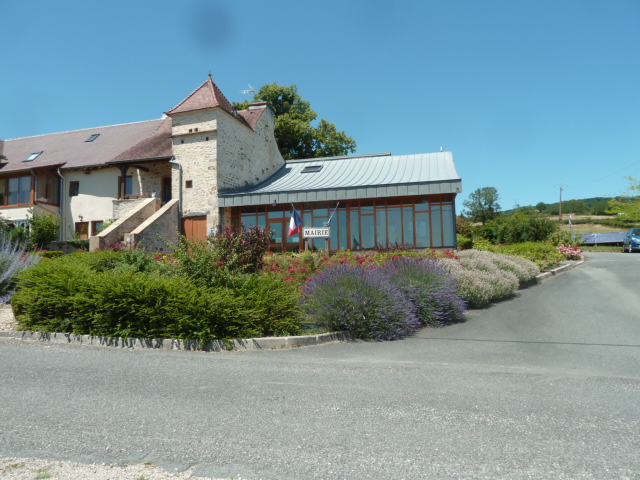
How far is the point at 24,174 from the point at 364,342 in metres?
27.4

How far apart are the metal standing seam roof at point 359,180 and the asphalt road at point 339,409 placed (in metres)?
13.6

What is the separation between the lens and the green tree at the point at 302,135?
35.5 meters

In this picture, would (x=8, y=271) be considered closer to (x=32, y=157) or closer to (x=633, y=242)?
(x=32, y=157)

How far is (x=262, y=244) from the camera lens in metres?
12.8

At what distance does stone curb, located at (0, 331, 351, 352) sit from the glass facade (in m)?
13.6

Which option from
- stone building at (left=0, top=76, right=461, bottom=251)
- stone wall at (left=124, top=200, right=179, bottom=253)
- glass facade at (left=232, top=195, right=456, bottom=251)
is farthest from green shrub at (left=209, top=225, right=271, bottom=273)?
glass facade at (left=232, top=195, right=456, bottom=251)

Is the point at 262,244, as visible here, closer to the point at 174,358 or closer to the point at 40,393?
the point at 174,358

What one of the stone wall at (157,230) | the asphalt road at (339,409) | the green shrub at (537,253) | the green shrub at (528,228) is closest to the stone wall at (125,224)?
the stone wall at (157,230)

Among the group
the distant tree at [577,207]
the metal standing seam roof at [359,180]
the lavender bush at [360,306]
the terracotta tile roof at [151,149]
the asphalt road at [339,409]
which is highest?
the distant tree at [577,207]

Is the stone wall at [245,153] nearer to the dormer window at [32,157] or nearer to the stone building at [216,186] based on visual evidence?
the stone building at [216,186]

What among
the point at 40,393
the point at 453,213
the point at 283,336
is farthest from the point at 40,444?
the point at 453,213

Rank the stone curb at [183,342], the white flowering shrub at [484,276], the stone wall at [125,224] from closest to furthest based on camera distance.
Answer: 1. the stone curb at [183,342]
2. the white flowering shrub at [484,276]
3. the stone wall at [125,224]

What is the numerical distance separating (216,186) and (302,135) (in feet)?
44.3

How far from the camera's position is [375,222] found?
21938mm
